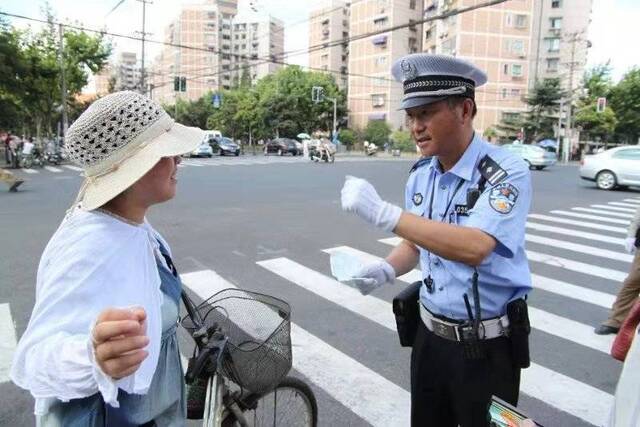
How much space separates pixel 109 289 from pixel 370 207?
876mm

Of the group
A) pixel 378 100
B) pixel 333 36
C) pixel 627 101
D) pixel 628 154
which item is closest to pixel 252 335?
pixel 628 154

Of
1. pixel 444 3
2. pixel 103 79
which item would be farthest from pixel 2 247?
pixel 103 79

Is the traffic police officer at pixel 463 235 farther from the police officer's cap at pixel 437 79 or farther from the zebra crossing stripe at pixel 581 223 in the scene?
the zebra crossing stripe at pixel 581 223

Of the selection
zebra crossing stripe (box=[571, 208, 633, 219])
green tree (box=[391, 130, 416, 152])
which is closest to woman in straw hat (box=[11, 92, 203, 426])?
zebra crossing stripe (box=[571, 208, 633, 219])

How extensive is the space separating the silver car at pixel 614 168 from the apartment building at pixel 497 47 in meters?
39.4

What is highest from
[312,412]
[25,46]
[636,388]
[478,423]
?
[25,46]

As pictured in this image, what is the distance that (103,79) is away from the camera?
9188cm

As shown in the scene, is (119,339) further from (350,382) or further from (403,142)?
(403,142)

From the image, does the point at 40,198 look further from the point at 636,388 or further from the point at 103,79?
the point at 103,79

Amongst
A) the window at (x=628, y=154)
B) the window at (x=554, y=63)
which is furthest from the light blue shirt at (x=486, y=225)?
the window at (x=554, y=63)

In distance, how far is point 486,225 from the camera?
170 centimetres

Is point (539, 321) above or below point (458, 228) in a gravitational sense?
below

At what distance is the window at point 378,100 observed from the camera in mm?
61969

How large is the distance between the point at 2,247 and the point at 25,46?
27.6 metres
